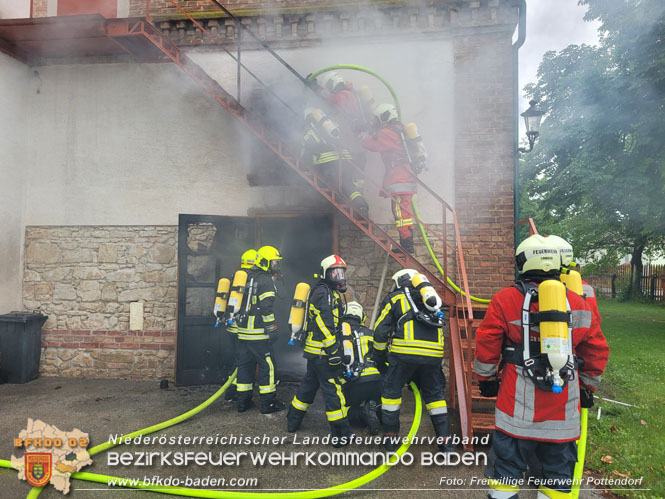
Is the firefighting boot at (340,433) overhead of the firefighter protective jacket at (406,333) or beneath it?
beneath

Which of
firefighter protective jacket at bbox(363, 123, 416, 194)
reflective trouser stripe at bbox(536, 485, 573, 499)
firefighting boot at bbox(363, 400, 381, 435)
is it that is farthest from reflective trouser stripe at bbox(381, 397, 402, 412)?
firefighter protective jacket at bbox(363, 123, 416, 194)

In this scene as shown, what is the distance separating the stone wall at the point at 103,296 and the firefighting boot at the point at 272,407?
2221mm

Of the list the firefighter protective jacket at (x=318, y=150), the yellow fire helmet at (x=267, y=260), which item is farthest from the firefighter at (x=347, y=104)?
the yellow fire helmet at (x=267, y=260)

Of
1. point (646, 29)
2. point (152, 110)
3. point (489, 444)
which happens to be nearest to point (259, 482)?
point (489, 444)

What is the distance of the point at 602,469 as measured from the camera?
12.0 feet

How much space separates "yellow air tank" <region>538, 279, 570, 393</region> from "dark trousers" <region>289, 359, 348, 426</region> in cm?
223

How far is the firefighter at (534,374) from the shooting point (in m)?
2.51

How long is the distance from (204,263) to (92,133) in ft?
9.84

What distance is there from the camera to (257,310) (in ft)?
16.2

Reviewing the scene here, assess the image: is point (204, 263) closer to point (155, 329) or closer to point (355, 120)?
point (155, 329)

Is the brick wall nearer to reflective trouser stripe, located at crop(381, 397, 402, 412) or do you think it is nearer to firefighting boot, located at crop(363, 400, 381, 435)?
firefighting boot, located at crop(363, 400, 381, 435)

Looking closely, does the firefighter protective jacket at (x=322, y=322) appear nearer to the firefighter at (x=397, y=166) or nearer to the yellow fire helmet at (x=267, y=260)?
the yellow fire helmet at (x=267, y=260)

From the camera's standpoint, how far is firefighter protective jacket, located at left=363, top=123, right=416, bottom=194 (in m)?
5.36

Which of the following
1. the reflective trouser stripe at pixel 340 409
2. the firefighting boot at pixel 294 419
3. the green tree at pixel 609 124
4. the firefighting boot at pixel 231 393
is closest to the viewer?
the reflective trouser stripe at pixel 340 409
